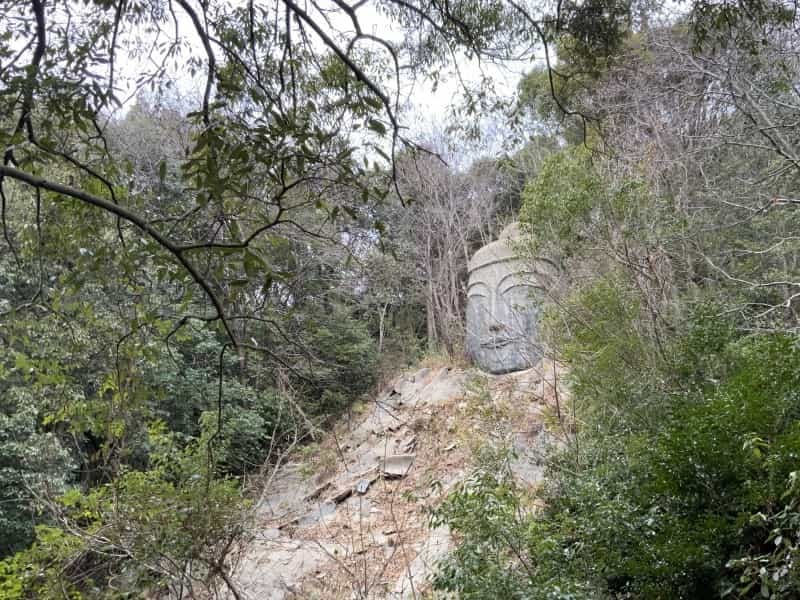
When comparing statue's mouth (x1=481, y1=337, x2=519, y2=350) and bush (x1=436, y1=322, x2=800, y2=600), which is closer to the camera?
bush (x1=436, y1=322, x2=800, y2=600)

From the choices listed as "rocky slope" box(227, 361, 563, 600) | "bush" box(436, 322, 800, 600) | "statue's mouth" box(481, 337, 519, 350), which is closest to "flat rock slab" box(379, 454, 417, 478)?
"rocky slope" box(227, 361, 563, 600)

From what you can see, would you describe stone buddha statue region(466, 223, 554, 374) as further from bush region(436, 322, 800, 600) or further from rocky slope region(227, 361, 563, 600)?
bush region(436, 322, 800, 600)

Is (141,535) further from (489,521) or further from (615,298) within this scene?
(615,298)

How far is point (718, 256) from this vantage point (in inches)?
213

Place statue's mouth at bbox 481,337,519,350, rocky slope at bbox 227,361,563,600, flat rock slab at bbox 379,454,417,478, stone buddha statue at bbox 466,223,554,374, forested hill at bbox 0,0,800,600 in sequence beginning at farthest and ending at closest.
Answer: stone buddha statue at bbox 466,223,554,374 → statue's mouth at bbox 481,337,519,350 → flat rock slab at bbox 379,454,417,478 → rocky slope at bbox 227,361,563,600 → forested hill at bbox 0,0,800,600

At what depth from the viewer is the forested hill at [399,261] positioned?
1.76 m

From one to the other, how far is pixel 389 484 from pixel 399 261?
→ 12.4 feet

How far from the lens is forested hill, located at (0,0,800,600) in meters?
1.76

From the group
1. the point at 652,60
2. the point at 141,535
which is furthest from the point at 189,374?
the point at 652,60

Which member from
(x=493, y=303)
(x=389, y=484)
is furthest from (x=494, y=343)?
(x=389, y=484)

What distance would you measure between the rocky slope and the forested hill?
117 millimetres

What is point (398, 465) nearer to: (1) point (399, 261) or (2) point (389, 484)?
(2) point (389, 484)

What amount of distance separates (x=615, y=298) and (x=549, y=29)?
1814 millimetres

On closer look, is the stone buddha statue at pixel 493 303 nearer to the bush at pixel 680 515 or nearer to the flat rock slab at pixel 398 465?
the flat rock slab at pixel 398 465
